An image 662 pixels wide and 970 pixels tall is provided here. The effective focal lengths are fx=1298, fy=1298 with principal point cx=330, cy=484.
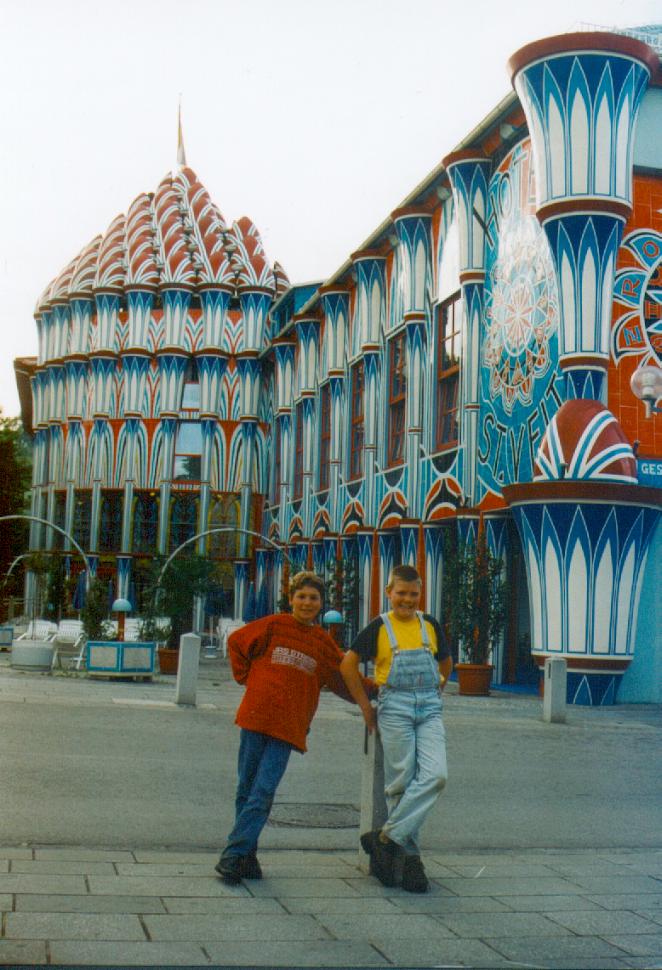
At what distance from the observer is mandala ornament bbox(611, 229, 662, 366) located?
81.0 ft

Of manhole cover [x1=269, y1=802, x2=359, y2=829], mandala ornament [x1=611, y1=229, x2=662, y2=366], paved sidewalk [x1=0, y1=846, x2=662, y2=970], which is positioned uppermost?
mandala ornament [x1=611, y1=229, x2=662, y2=366]

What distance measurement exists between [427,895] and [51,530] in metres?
60.8

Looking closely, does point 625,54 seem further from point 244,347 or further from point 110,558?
point 110,558

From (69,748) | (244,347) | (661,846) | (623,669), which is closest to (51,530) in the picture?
(244,347)

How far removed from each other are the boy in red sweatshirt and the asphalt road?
1.39 meters

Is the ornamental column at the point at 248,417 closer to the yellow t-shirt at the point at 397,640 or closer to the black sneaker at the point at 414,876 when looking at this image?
the yellow t-shirt at the point at 397,640

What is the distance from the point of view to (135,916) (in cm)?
594

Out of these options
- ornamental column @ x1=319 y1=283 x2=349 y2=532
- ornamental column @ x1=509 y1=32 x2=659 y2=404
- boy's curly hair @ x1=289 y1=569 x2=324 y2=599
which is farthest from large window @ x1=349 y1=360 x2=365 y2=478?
boy's curly hair @ x1=289 y1=569 x2=324 y2=599

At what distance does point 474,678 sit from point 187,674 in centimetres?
731

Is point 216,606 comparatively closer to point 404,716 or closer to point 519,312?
point 519,312

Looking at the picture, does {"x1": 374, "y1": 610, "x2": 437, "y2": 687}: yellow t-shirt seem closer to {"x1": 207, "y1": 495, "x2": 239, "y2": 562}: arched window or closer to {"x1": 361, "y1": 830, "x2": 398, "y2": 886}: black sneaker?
{"x1": 361, "y1": 830, "x2": 398, "y2": 886}: black sneaker

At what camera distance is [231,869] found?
22.4ft

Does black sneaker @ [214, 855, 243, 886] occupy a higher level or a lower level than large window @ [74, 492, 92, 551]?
lower

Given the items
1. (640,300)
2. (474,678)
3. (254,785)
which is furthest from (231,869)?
(640,300)
